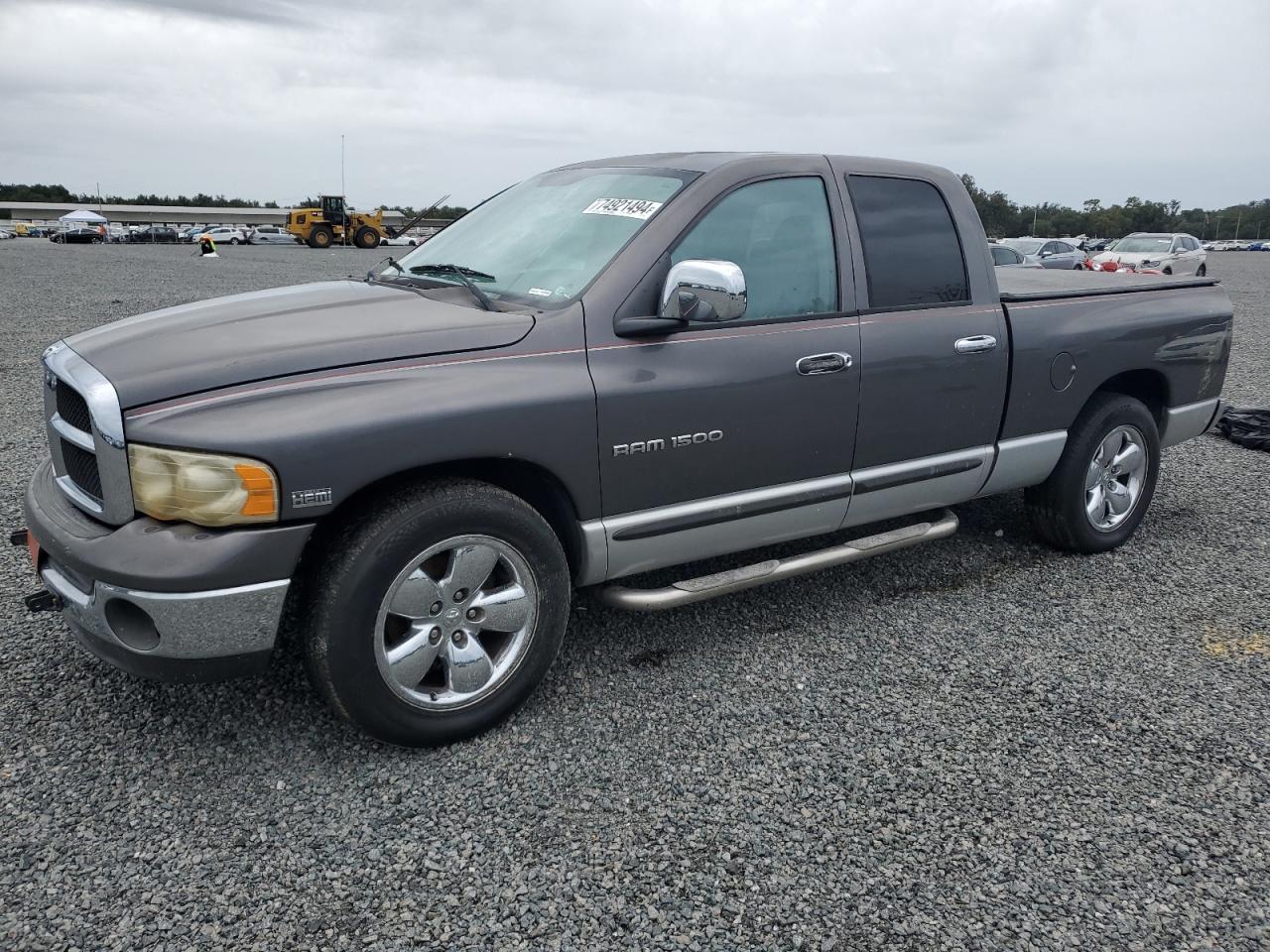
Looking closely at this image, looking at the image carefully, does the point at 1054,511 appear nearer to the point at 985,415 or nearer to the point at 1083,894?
the point at 985,415

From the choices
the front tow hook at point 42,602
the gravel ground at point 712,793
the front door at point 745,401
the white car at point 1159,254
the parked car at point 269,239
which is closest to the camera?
the gravel ground at point 712,793

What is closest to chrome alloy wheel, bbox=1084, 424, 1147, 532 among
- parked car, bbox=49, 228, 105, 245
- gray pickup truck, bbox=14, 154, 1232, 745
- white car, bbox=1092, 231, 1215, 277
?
gray pickup truck, bbox=14, 154, 1232, 745

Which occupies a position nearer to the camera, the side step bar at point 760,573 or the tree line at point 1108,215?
the side step bar at point 760,573

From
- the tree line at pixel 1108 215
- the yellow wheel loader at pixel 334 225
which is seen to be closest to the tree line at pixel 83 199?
the tree line at pixel 1108 215

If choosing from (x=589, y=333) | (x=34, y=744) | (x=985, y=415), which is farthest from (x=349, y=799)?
(x=985, y=415)

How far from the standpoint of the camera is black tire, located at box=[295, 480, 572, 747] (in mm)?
2688

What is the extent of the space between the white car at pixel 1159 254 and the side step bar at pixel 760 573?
22360mm

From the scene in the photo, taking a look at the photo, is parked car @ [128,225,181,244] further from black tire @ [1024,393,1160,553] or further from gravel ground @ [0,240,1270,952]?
black tire @ [1024,393,1160,553]

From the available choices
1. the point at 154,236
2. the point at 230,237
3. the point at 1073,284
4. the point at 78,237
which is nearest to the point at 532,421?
the point at 1073,284

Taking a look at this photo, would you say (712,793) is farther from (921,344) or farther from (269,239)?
(269,239)

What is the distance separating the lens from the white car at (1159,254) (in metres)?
23.7

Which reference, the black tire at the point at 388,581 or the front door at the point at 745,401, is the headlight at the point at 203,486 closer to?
the black tire at the point at 388,581

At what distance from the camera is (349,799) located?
2.75 metres

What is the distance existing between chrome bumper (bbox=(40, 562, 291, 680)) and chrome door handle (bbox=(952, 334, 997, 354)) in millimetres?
2734
